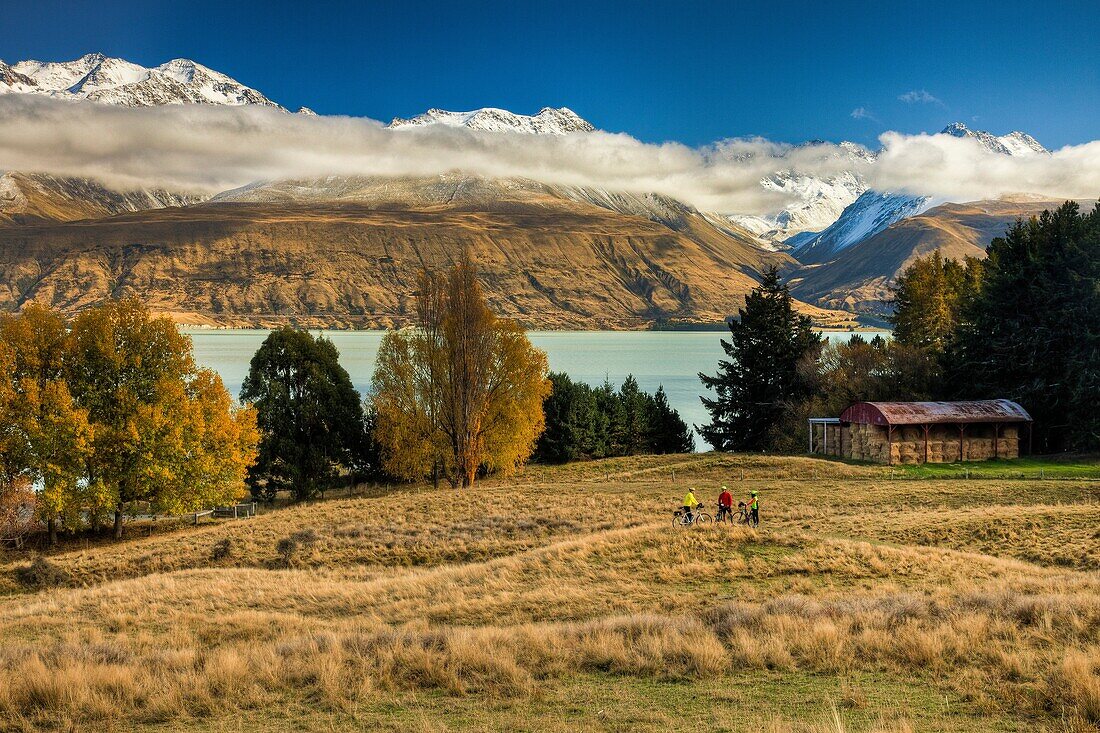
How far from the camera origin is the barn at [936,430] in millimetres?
45469

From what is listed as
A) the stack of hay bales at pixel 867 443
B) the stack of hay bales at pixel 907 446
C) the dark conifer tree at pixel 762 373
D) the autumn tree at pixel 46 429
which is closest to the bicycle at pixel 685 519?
the autumn tree at pixel 46 429

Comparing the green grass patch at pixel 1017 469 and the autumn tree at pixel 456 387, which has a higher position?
the autumn tree at pixel 456 387

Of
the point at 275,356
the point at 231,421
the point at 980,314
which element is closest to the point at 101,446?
the point at 231,421

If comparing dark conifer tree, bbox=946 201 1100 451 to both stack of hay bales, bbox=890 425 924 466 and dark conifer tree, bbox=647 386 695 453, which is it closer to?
stack of hay bales, bbox=890 425 924 466

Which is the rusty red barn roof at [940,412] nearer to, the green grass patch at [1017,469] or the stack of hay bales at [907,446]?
the stack of hay bales at [907,446]

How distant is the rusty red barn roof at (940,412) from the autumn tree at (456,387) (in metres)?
20.4

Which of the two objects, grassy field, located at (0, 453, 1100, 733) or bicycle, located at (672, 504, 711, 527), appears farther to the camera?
bicycle, located at (672, 504, 711, 527)

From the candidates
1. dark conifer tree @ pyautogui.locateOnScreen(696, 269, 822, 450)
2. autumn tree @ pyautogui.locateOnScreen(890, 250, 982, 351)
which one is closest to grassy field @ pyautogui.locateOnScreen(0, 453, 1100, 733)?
dark conifer tree @ pyautogui.locateOnScreen(696, 269, 822, 450)

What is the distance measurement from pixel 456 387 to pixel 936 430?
29309 mm

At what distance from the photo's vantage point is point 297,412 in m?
47.4

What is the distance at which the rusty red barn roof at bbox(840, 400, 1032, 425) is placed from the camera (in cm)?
4512

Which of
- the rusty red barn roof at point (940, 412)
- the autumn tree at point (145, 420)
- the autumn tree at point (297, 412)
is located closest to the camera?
the autumn tree at point (145, 420)

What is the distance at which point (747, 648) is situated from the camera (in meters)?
10.8

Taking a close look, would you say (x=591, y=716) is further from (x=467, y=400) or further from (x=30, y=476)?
(x=467, y=400)
